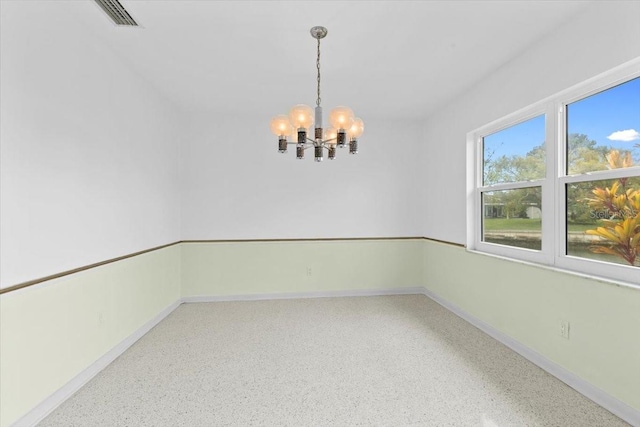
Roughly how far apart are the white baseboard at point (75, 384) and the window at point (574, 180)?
11.9ft

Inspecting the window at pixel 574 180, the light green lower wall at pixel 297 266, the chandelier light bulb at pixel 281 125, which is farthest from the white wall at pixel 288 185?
the chandelier light bulb at pixel 281 125

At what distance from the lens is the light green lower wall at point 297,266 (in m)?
4.16

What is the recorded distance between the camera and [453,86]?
3.28 meters

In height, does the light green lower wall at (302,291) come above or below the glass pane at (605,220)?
below

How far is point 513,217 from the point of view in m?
2.90

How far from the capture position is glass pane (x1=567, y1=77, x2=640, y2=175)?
75.0 inches

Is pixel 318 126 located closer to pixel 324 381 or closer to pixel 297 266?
pixel 324 381

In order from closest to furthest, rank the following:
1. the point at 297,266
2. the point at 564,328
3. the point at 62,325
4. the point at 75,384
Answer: the point at 62,325 → the point at 75,384 → the point at 564,328 → the point at 297,266

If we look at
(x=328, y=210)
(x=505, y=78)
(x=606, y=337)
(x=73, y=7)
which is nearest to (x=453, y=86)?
(x=505, y=78)

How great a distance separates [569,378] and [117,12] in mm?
3985

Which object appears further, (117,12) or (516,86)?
(516,86)

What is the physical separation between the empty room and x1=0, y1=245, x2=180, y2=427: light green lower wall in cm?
2

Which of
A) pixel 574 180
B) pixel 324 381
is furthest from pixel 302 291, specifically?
pixel 574 180

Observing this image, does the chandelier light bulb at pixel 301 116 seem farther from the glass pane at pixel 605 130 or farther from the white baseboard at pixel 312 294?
the white baseboard at pixel 312 294
